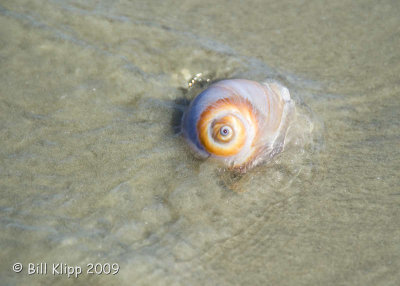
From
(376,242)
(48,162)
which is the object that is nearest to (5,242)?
(48,162)

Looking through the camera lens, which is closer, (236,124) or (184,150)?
(236,124)

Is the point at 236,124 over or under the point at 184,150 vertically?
over

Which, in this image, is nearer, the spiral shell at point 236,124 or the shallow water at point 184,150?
Answer: the shallow water at point 184,150

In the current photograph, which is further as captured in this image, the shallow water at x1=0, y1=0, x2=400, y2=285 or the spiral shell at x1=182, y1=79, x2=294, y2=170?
the spiral shell at x1=182, y1=79, x2=294, y2=170
